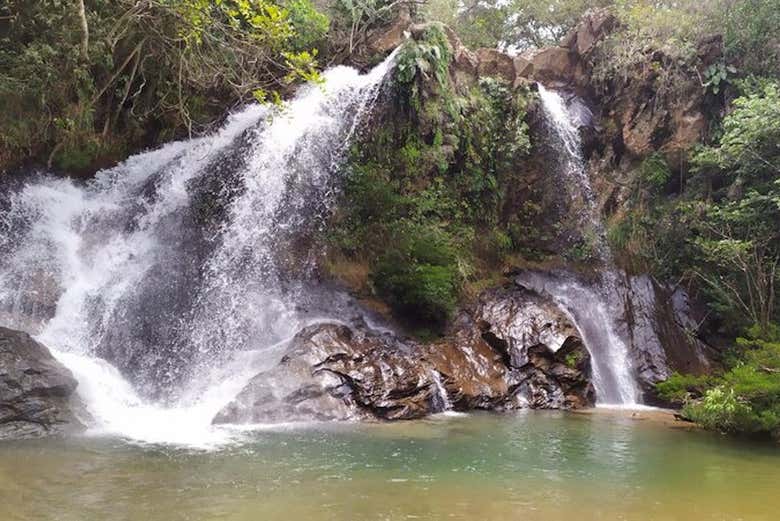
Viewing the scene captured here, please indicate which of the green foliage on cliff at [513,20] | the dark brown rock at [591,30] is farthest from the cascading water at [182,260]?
the green foliage on cliff at [513,20]

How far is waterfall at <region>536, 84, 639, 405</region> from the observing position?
1383 cm

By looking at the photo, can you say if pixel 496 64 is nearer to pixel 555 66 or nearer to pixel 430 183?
pixel 555 66

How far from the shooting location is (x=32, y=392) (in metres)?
8.39

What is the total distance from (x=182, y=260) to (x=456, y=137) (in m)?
7.28

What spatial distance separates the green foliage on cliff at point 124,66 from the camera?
1094 cm

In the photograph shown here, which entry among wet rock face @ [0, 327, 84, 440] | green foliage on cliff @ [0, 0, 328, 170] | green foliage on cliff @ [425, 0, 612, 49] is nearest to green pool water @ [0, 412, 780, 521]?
wet rock face @ [0, 327, 84, 440]

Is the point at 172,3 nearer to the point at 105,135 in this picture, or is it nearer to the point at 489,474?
the point at 105,135

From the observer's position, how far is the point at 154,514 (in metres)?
5.08

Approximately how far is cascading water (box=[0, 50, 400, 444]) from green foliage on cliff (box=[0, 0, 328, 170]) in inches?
27.9

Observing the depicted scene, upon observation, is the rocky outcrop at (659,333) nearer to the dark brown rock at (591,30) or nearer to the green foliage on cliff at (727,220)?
the green foliage on cliff at (727,220)

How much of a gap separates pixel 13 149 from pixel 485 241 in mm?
10821

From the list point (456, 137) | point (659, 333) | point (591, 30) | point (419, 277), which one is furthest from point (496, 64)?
point (659, 333)

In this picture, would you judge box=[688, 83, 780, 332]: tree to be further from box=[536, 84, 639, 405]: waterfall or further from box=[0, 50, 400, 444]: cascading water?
box=[0, 50, 400, 444]: cascading water

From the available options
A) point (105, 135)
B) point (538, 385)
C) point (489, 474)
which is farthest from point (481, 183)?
point (489, 474)
